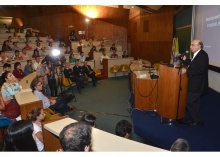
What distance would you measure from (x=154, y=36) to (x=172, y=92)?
6819 millimetres

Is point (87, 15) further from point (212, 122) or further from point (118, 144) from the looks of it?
point (118, 144)

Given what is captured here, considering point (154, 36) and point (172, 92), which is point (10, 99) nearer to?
point (172, 92)

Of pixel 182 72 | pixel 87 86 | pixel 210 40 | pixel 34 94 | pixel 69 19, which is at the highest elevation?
pixel 69 19

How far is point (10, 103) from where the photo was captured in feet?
11.6

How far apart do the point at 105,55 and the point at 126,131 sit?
7715mm

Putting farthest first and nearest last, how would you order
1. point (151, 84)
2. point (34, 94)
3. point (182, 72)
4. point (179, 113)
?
point (151, 84) < point (34, 94) < point (179, 113) < point (182, 72)

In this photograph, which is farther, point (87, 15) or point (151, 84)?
point (87, 15)

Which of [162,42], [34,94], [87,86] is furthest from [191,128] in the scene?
[162,42]

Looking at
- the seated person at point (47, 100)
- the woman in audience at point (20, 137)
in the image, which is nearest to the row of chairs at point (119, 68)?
the seated person at point (47, 100)

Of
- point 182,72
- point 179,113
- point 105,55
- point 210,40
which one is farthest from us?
point 105,55

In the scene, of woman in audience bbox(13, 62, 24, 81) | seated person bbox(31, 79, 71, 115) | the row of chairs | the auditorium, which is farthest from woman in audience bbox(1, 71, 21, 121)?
the row of chairs

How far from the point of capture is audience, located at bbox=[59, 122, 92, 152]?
1.24 metres

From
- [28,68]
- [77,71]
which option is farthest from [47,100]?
[77,71]

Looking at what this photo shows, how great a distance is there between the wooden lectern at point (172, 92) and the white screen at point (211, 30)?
1.54 meters
